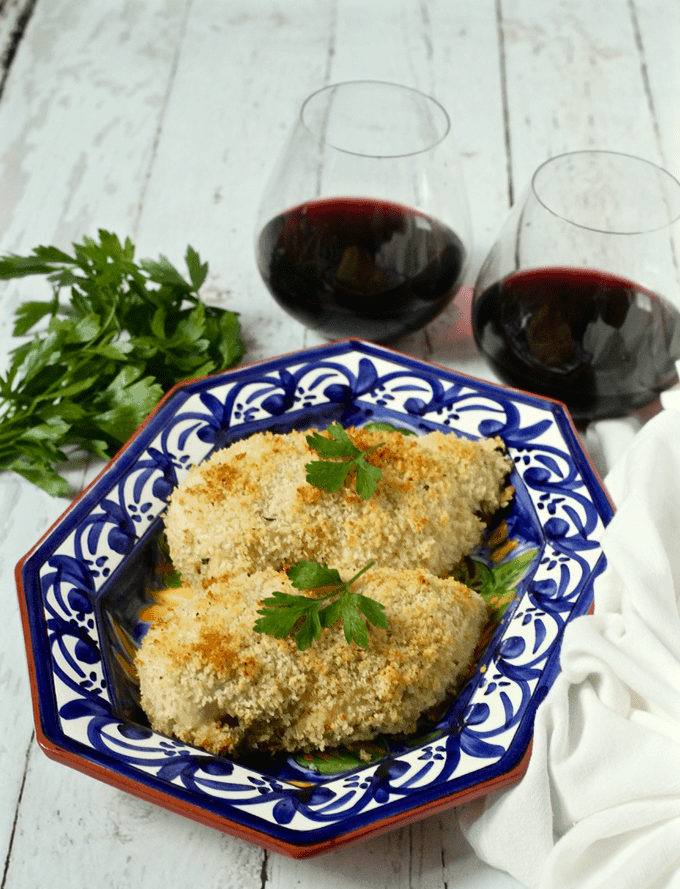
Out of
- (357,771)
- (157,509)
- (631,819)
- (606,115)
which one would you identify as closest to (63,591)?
(157,509)

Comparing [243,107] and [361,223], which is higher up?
[361,223]

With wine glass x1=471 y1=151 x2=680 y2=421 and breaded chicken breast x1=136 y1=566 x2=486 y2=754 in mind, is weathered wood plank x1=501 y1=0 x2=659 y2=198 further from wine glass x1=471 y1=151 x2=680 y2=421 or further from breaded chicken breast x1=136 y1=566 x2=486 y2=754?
breaded chicken breast x1=136 y1=566 x2=486 y2=754

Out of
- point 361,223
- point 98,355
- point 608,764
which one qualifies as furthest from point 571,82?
point 608,764

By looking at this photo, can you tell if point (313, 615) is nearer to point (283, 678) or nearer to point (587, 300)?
point (283, 678)

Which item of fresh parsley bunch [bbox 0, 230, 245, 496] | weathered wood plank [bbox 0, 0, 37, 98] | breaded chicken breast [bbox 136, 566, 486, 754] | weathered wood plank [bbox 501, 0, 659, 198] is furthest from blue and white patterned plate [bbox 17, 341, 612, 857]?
weathered wood plank [bbox 0, 0, 37, 98]

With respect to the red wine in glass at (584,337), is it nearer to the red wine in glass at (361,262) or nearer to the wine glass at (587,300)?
the wine glass at (587,300)

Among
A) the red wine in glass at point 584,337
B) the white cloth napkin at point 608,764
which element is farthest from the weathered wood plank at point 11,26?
the white cloth napkin at point 608,764

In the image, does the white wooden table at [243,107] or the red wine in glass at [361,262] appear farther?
the white wooden table at [243,107]
